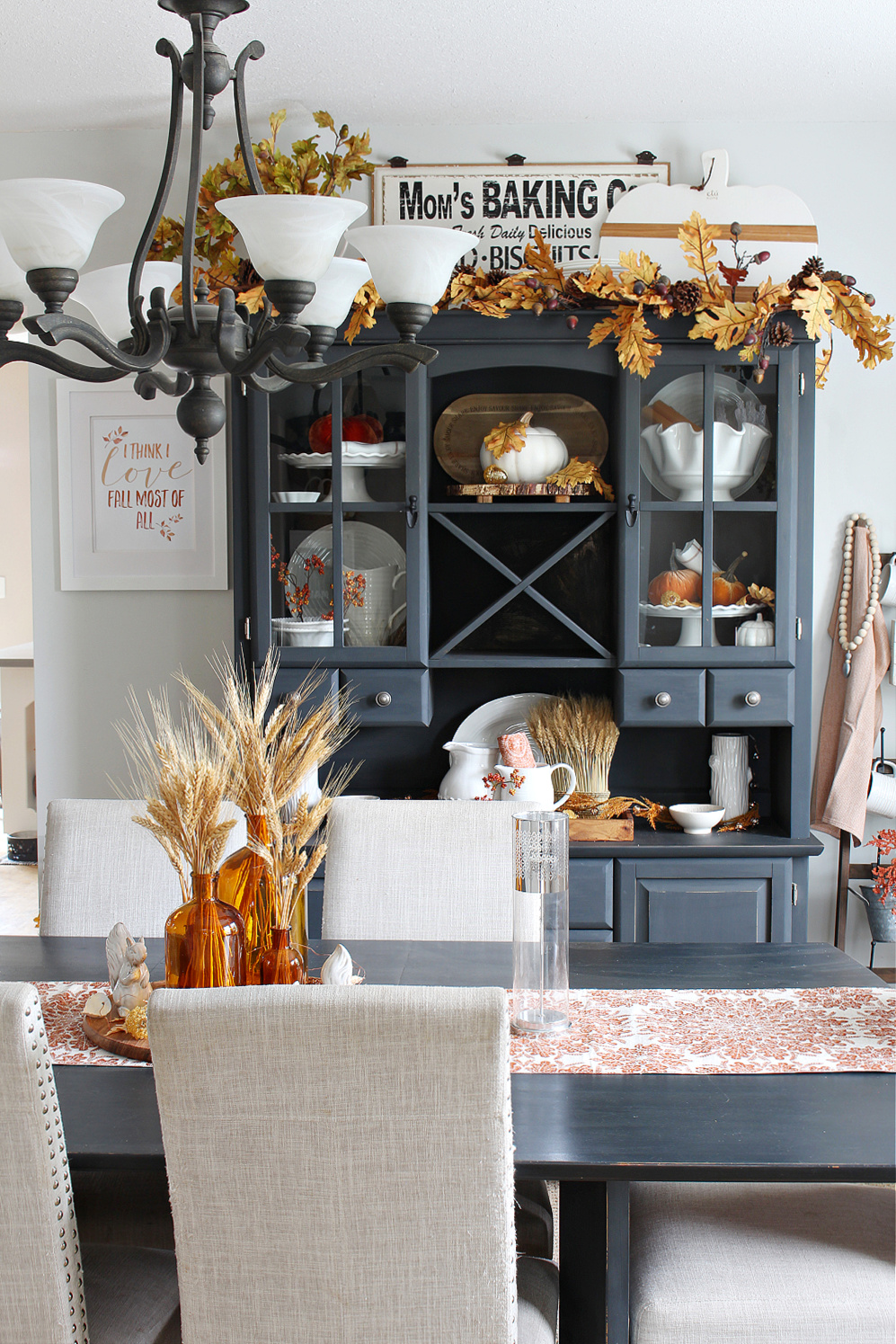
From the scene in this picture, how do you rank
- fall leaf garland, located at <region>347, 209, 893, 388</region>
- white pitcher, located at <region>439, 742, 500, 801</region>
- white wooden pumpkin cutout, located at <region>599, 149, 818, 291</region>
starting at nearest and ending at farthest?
fall leaf garland, located at <region>347, 209, 893, 388</region>, white pitcher, located at <region>439, 742, 500, 801</region>, white wooden pumpkin cutout, located at <region>599, 149, 818, 291</region>

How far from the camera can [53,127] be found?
3.05 m

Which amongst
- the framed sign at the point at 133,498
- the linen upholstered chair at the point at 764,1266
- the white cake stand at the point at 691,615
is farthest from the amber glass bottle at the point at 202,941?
the framed sign at the point at 133,498

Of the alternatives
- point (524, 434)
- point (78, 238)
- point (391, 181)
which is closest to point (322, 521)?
point (524, 434)

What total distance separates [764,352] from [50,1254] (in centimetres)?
236

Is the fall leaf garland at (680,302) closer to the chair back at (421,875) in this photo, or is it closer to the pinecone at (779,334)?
the pinecone at (779,334)

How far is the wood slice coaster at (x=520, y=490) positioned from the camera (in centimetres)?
273

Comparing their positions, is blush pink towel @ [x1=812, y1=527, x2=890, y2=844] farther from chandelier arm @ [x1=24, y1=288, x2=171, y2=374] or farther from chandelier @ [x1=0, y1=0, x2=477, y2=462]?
chandelier arm @ [x1=24, y1=288, x2=171, y2=374]

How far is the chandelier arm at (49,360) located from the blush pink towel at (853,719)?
2.21 metres

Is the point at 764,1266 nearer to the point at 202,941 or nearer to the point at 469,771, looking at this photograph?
the point at 202,941

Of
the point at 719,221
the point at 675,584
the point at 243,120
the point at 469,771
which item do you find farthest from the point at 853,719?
the point at 243,120

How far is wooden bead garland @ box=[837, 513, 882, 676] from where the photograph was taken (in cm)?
295

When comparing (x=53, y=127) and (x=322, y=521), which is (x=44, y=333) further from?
(x=53, y=127)

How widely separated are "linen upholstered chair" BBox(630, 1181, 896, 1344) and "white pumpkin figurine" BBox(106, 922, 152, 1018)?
0.75 m

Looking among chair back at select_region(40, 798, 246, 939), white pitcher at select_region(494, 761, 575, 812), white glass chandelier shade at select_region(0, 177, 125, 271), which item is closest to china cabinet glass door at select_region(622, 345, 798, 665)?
white pitcher at select_region(494, 761, 575, 812)
